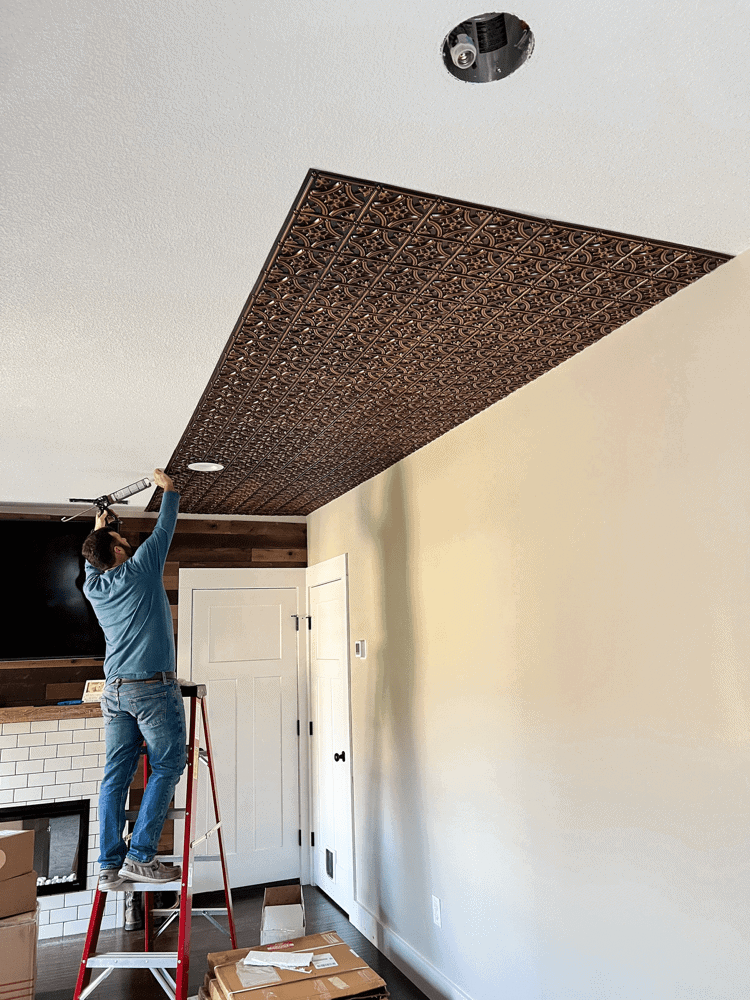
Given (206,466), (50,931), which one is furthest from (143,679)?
(50,931)

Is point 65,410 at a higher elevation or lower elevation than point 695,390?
higher

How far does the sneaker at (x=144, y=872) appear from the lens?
9.95 feet

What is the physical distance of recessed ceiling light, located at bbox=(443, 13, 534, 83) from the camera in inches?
45.5

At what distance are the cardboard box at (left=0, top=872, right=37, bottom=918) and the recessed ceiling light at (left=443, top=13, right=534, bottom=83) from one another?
145 inches

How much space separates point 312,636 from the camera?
527 cm

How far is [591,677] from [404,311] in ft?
4.31

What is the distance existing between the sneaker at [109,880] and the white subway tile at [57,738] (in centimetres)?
166

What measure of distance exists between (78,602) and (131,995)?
2.28 meters

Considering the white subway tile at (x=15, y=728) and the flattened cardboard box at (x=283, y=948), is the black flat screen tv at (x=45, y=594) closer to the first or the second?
the white subway tile at (x=15, y=728)

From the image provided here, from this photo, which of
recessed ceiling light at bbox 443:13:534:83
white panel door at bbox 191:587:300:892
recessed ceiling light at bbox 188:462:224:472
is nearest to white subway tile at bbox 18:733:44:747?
white panel door at bbox 191:587:300:892

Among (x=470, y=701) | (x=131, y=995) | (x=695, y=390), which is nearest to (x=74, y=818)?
(x=131, y=995)

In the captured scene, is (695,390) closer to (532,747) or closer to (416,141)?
(416,141)

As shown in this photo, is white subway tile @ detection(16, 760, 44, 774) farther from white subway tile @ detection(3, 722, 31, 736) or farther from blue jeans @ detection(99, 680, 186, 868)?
blue jeans @ detection(99, 680, 186, 868)

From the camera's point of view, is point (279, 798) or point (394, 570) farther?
point (279, 798)
